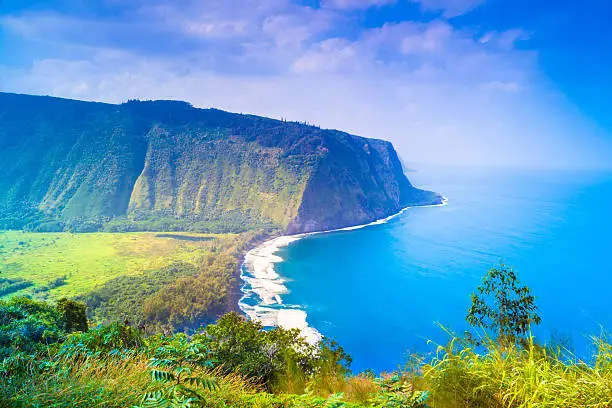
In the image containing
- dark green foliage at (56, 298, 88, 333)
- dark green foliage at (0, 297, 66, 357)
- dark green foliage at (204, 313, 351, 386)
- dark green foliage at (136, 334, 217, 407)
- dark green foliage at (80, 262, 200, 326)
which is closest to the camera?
dark green foliage at (136, 334, 217, 407)

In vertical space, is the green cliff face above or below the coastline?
above

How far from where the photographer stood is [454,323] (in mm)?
39406

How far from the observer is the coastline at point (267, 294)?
40594mm

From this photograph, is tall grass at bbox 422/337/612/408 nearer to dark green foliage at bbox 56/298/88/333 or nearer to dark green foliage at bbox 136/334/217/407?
dark green foliage at bbox 136/334/217/407

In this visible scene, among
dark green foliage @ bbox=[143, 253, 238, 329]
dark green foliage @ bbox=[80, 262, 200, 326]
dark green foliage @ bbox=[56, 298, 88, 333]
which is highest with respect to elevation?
dark green foliage @ bbox=[56, 298, 88, 333]

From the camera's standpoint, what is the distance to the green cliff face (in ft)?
335

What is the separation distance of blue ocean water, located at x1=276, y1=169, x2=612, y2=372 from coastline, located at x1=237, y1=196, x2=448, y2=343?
165 centimetres

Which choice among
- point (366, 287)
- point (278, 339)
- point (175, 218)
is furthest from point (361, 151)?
point (278, 339)

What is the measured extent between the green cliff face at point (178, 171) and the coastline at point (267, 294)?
22255mm

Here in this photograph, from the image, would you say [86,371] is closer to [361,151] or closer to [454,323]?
[454,323]

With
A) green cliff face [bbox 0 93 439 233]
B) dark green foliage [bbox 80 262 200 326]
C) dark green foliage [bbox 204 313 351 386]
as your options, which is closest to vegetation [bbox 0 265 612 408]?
dark green foliage [bbox 204 313 351 386]

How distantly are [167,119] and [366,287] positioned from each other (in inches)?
4563

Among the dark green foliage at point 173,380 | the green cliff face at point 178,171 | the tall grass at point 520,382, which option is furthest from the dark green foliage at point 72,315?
the green cliff face at point 178,171

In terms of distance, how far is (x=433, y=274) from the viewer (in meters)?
56.9
